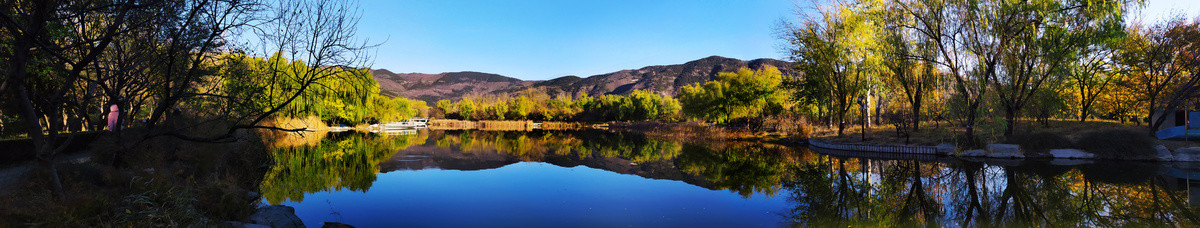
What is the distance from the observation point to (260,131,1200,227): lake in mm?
8391

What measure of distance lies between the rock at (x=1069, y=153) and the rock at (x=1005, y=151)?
947 millimetres

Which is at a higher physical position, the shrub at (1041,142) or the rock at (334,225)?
the shrub at (1041,142)

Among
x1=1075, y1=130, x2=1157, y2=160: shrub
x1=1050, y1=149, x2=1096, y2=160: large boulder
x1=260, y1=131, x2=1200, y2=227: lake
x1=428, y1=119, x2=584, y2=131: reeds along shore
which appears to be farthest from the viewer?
x1=428, y1=119, x2=584, y2=131: reeds along shore

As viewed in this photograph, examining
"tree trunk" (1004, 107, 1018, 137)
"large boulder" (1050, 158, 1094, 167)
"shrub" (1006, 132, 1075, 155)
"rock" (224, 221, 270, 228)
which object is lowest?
"large boulder" (1050, 158, 1094, 167)

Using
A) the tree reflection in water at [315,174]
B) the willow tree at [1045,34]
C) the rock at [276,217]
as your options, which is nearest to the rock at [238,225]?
the rock at [276,217]

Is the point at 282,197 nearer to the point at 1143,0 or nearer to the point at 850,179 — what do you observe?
→ the point at 850,179

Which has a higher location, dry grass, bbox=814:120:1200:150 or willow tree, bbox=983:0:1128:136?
willow tree, bbox=983:0:1128:136

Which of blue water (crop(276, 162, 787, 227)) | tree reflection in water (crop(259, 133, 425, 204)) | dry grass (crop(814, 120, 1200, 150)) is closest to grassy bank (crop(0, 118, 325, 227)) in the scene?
tree reflection in water (crop(259, 133, 425, 204))

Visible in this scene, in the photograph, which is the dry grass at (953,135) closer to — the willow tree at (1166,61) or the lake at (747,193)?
the willow tree at (1166,61)

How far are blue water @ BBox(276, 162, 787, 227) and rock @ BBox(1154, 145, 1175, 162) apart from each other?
15297 mm

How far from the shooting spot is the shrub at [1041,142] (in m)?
17.8

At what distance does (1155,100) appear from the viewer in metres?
24.4

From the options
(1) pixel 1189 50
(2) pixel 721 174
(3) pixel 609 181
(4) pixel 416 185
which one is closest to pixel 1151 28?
(1) pixel 1189 50

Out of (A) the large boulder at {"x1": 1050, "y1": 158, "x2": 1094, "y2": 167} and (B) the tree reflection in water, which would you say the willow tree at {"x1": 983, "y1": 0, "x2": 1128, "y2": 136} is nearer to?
(A) the large boulder at {"x1": 1050, "y1": 158, "x2": 1094, "y2": 167}
